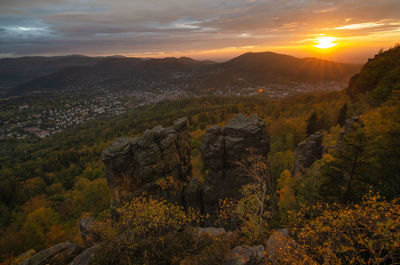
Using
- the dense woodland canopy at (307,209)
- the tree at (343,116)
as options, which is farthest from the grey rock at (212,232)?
the tree at (343,116)

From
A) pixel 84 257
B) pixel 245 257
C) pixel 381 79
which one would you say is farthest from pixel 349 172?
pixel 381 79

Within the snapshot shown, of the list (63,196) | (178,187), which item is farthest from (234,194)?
(63,196)

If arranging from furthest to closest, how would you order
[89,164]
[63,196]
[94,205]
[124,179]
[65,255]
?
[89,164] < [63,196] < [94,205] < [124,179] < [65,255]

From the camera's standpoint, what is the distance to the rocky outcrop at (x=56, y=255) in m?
18.7

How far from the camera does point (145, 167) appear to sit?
30922 mm

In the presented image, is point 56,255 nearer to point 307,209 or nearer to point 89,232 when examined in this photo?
point 89,232

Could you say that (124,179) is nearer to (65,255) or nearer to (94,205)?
(65,255)

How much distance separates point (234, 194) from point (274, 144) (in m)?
39.7

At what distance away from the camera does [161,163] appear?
1272 inches

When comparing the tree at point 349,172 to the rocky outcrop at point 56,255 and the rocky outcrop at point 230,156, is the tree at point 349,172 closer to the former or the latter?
the rocky outcrop at point 230,156

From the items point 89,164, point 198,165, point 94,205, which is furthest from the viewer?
point 89,164

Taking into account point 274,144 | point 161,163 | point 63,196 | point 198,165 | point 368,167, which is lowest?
point 63,196

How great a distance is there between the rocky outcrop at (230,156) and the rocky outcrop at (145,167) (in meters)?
5.69

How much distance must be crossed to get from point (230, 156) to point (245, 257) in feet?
68.6
